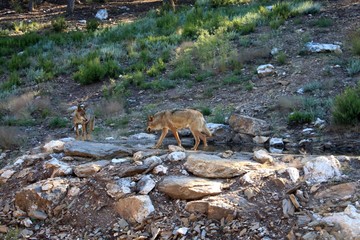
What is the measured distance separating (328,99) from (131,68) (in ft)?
27.1

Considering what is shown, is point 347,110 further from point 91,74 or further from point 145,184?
point 91,74

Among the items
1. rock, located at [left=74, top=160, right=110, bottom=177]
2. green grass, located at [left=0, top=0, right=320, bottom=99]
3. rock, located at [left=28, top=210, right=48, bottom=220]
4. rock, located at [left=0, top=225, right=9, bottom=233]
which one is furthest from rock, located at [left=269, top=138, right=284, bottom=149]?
rock, located at [left=0, top=225, right=9, bottom=233]

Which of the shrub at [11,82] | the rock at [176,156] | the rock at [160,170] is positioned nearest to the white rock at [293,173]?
the rock at [176,156]

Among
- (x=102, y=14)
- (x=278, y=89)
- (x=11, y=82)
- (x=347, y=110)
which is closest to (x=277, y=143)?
(x=347, y=110)

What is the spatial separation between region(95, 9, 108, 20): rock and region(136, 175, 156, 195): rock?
21747 millimetres

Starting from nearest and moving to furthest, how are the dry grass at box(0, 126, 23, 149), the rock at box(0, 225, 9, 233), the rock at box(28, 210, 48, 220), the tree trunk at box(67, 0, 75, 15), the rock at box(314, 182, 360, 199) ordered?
the rock at box(314, 182, 360, 199), the rock at box(0, 225, 9, 233), the rock at box(28, 210, 48, 220), the dry grass at box(0, 126, 23, 149), the tree trunk at box(67, 0, 75, 15)

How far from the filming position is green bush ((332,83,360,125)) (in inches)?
485

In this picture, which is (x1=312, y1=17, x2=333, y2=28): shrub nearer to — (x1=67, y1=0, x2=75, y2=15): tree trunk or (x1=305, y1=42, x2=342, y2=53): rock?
(x1=305, y1=42, x2=342, y2=53): rock

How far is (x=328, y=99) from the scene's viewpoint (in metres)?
14.3

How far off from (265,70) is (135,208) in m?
10.4

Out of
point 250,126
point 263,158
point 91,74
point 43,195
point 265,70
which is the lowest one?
point 91,74

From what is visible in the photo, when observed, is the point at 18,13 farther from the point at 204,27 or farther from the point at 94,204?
the point at 94,204

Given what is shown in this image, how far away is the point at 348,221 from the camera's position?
649cm

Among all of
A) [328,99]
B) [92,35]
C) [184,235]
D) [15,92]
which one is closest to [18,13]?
[92,35]
